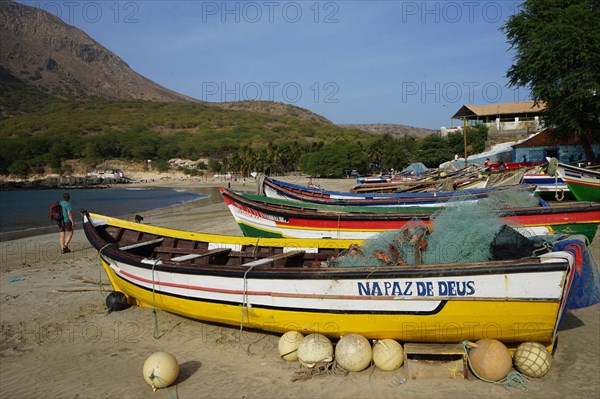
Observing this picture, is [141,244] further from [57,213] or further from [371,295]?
[57,213]

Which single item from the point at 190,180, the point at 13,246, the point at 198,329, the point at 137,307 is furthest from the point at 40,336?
the point at 190,180

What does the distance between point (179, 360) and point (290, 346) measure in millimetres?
1652

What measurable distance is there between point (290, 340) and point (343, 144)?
61143 millimetres

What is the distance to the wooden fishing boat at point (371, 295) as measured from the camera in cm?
501

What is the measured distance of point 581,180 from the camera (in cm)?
1588

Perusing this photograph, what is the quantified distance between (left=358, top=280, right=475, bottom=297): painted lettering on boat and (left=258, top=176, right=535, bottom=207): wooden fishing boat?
7289 mm

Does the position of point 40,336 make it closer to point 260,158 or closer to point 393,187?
point 393,187

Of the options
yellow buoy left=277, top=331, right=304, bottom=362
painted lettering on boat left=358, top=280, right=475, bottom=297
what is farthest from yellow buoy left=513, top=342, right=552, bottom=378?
yellow buoy left=277, top=331, right=304, bottom=362

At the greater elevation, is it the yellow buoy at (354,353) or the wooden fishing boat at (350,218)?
the wooden fishing boat at (350,218)

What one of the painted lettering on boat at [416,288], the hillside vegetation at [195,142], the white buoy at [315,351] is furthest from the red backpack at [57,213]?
the hillside vegetation at [195,142]

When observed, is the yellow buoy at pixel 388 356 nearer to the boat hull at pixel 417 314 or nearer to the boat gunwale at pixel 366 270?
the boat hull at pixel 417 314

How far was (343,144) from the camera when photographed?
2589 inches

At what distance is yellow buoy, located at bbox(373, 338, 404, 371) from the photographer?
213 inches

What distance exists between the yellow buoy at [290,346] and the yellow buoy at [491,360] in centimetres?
224
